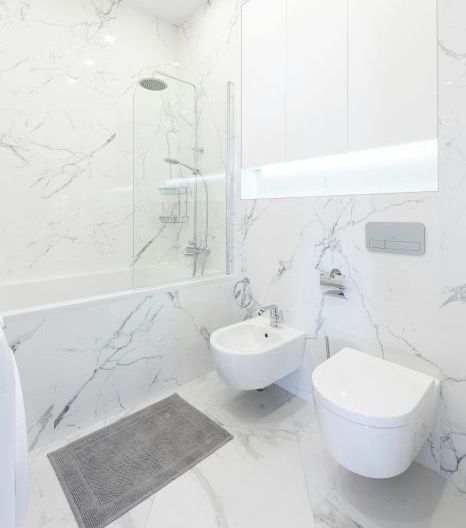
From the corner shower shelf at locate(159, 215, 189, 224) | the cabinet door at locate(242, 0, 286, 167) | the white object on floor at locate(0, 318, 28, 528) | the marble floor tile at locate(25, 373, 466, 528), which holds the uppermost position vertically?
the cabinet door at locate(242, 0, 286, 167)

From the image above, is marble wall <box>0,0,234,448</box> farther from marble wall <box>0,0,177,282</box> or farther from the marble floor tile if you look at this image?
the marble floor tile

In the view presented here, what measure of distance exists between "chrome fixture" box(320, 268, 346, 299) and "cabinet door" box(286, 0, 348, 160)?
25.7 inches

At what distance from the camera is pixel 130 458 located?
1520mm

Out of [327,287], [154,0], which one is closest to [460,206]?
[327,287]

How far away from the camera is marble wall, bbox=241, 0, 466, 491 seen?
1.30m

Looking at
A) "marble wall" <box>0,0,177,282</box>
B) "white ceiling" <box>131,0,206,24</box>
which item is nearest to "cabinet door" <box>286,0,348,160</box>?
"white ceiling" <box>131,0,206,24</box>

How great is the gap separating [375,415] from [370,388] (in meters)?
0.19

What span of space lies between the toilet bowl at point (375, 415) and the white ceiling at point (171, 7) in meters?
3.01

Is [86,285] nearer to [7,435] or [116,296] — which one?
[116,296]

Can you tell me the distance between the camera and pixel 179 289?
210 cm

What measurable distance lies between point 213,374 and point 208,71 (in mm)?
2410

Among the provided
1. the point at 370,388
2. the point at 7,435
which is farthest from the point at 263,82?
the point at 7,435

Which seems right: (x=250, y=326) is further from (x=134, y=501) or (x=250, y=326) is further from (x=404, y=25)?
(x=404, y=25)

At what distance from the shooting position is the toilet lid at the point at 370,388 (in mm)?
1087
